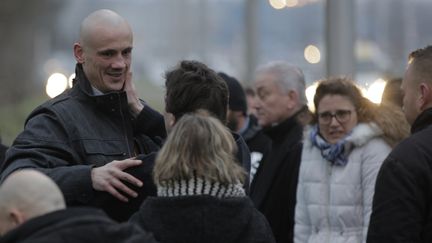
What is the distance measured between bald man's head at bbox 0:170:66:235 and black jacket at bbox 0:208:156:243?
0.18ft

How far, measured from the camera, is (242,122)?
1091cm

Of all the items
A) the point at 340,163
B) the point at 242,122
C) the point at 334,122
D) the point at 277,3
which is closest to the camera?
the point at 340,163

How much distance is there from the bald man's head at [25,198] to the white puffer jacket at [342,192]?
3.60 meters

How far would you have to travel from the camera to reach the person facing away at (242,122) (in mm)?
10641

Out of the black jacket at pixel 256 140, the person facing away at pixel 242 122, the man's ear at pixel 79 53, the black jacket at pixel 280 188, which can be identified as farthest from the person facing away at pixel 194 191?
the person facing away at pixel 242 122

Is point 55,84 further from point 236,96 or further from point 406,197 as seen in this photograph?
point 406,197

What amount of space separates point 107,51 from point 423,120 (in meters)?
1.62

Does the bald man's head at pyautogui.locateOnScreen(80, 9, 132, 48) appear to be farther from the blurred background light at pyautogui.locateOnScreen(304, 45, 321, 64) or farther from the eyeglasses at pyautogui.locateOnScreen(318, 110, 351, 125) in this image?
the blurred background light at pyautogui.locateOnScreen(304, 45, 321, 64)

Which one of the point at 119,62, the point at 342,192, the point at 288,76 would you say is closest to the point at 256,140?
the point at 288,76

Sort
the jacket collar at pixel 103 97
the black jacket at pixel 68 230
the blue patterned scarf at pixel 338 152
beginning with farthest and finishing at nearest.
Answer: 1. the blue patterned scarf at pixel 338 152
2. the jacket collar at pixel 103 97
3. the black jacket at pixel 68 230

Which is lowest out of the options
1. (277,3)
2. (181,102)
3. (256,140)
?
(277,3)

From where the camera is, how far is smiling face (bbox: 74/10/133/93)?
21.4 ft

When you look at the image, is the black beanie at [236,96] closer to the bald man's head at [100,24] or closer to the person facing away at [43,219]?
the bald man's head at [100,24]

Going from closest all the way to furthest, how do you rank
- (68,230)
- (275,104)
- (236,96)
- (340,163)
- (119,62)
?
(68,230)
(119,62)
(340,163)
(275,104)
(236,96)
